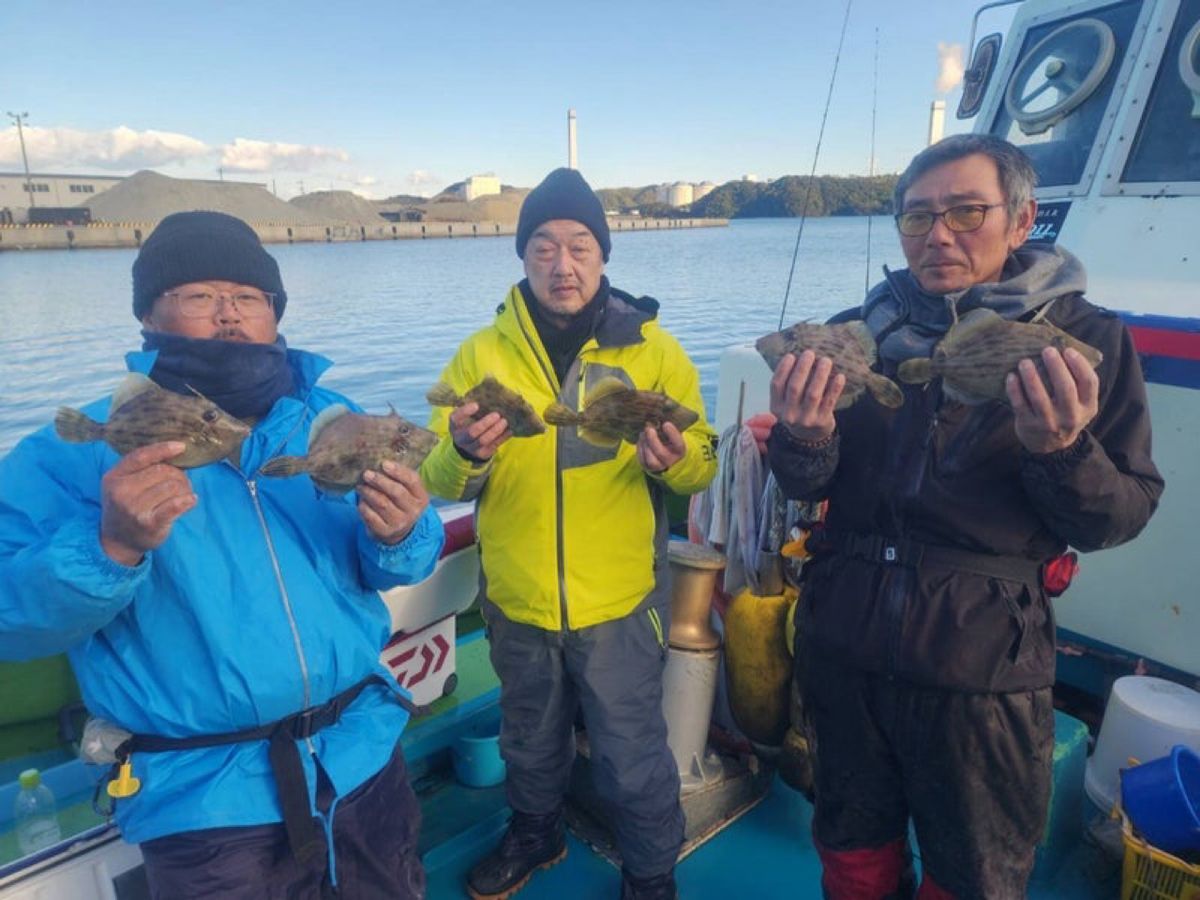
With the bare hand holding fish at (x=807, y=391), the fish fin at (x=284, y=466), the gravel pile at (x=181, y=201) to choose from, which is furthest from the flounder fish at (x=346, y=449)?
the gravel pile at (x=181, y=201)

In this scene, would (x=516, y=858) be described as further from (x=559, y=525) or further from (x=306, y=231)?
(x=306, y=231)

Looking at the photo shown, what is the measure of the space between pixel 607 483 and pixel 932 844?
1646 mm

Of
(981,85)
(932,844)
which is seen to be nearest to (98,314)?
(981,85)

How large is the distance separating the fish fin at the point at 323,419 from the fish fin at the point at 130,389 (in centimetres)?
43

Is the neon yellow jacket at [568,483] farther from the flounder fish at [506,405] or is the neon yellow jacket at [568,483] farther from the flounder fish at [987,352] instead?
the flounder fish at [987,352]

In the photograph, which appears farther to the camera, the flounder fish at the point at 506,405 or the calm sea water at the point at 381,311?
the calm sea water at the point at 381,311

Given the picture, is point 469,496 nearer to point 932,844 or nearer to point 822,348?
point 822,348

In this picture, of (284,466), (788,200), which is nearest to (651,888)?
(284,466)

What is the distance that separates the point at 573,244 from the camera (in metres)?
3.11

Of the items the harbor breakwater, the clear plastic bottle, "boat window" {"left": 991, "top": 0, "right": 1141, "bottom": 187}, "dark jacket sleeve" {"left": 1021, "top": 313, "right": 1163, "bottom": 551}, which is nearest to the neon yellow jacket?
"dark jacket sleeve" {"left": 1021, "top": 313, "right": 1163, "bottom": 551}

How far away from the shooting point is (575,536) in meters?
2.93

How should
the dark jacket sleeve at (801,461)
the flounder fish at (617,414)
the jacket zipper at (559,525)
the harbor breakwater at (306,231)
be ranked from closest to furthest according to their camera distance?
the dark jacket sleeve at (801,461) < the flounder fish at (617,414) < the jacket zipper at (559,525) < the harbor breakwater at (306,231)

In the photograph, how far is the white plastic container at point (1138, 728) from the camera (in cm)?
301

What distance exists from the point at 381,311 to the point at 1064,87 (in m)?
27.2
